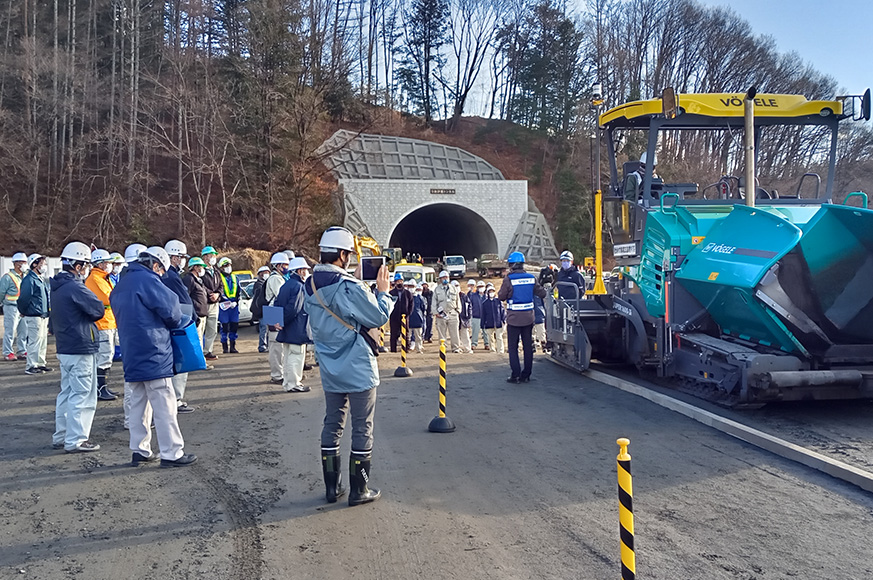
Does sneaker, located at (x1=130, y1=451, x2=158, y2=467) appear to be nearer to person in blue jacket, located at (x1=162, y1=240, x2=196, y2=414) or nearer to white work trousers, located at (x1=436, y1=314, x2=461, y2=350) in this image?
person in blue jacket, located at (x1=162, y1=240, x2=196, y2=414)

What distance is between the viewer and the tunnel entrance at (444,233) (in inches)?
1711

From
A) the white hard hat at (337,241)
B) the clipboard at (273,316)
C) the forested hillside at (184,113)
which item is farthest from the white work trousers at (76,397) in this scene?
the forested hillside at (184,113)

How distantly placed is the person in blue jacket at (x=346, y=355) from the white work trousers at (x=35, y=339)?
31.2ft

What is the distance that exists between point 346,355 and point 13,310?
12.2m

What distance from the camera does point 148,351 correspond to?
625 centimetres

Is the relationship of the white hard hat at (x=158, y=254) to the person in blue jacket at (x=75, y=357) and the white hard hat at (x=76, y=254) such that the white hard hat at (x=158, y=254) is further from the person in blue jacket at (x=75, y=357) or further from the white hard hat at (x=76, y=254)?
the white hard hat at (x=76, y=254)

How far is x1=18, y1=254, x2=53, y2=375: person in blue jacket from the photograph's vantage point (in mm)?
12227

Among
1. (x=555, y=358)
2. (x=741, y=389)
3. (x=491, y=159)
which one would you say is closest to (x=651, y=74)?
(x=491, y=159)

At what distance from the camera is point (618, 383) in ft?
32.4

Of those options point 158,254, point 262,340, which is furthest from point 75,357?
point 262,340

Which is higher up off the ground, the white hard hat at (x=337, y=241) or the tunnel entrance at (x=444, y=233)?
the tunnel entrance at (x=444, y=233)

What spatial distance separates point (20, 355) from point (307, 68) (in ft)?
82.9

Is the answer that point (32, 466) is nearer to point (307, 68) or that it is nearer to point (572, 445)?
point (572, 445)

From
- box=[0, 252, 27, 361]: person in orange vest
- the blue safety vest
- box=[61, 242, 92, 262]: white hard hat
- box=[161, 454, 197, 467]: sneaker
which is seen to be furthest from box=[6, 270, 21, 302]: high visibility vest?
the blue safety vest
